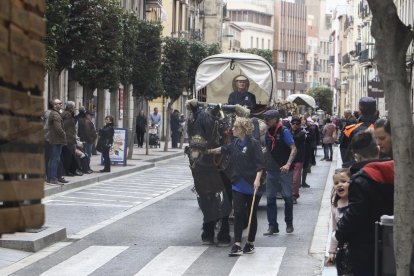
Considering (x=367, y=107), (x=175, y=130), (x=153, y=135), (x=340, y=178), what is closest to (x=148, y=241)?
(x=367, y=107)

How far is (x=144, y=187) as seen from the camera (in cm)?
2264

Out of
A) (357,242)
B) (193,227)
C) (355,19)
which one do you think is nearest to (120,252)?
(193,227)

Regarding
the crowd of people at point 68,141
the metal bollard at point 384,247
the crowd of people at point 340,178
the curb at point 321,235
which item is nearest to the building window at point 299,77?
the crowd of people at point 68,141

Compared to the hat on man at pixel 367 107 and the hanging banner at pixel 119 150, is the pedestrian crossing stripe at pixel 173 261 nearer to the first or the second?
the hat on man at pixel 367 107

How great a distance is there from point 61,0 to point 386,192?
10.7 m

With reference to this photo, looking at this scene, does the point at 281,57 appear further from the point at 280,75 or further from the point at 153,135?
the point at 153,135

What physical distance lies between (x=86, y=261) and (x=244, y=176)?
2.13m

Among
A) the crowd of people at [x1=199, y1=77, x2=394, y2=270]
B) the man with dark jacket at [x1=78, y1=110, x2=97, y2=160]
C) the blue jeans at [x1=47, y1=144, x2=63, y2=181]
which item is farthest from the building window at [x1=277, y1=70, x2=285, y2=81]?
the blue jeans at [x1=47, y1=144, x2=63, y2=181]

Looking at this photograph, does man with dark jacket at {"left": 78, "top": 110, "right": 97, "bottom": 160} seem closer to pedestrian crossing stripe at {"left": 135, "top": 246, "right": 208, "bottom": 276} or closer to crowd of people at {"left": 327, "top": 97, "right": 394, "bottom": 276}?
pedestrian crossing stripe at {"left": 135, "top": 246, "right": 208, "bottom": 276}

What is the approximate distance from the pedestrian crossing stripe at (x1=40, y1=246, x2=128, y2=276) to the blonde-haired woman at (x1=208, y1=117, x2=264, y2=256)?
1490 mm

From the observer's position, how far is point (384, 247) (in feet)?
17.0

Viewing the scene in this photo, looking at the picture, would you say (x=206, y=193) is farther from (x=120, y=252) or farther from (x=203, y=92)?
(x=203, y=92)

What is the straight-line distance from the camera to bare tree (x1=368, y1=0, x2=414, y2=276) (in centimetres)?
495

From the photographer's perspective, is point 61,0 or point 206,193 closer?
point 206,193
